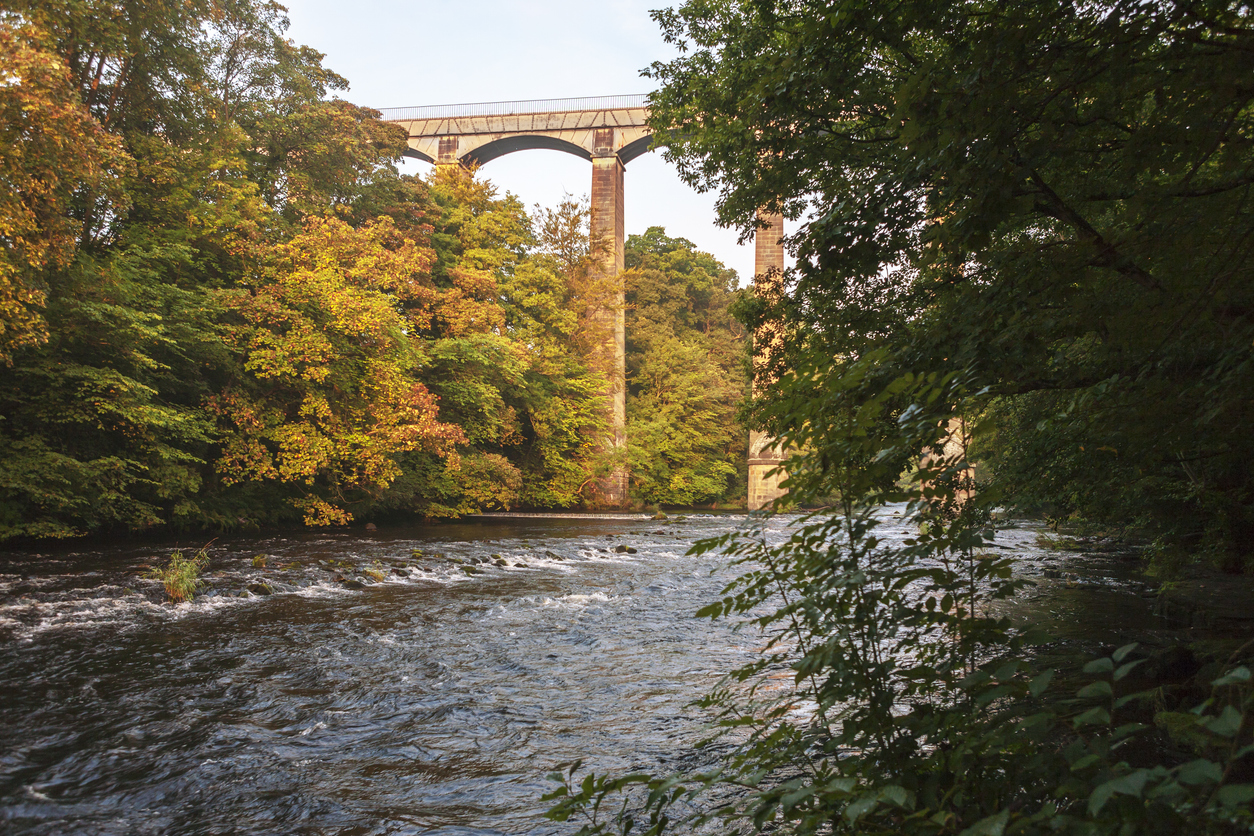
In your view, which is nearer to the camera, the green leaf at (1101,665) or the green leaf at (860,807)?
the green leaf at (1101,665)

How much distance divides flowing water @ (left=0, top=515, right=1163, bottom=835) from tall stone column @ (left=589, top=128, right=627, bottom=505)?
1812 cm

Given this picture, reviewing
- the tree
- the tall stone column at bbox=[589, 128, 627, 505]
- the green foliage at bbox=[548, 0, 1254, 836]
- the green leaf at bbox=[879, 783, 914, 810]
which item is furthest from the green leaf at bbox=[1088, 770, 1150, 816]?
the tall stone column at bbox=[589, 128, 627, 505]

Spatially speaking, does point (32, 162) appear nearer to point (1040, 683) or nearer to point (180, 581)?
point (180, 581)

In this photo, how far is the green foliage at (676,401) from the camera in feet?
107

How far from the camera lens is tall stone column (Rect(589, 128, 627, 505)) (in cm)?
2931

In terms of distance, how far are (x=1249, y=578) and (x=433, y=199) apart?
79.1ft

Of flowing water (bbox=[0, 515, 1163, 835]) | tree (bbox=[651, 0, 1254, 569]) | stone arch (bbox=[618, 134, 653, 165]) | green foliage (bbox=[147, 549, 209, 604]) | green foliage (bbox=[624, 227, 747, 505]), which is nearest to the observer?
tree (bbox=[651, 0, 1254, 569])

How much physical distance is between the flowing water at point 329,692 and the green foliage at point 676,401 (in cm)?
2116

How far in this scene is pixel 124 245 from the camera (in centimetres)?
1352

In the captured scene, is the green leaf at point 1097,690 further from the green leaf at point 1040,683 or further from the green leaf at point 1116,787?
the green leaf at point 1116,787

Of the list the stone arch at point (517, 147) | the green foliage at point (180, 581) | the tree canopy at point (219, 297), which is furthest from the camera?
the stone arch at point (517, 147)

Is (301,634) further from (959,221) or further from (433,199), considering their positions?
(433,199)

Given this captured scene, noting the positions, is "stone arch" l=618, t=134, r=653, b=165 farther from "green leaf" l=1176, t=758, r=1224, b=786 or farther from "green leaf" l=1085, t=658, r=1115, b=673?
"green leaf" l=1176, t=758, r=1224, b=786

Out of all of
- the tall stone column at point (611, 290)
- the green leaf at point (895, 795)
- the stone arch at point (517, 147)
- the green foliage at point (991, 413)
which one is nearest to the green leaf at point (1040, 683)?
the green foliage at point (991, 413)
